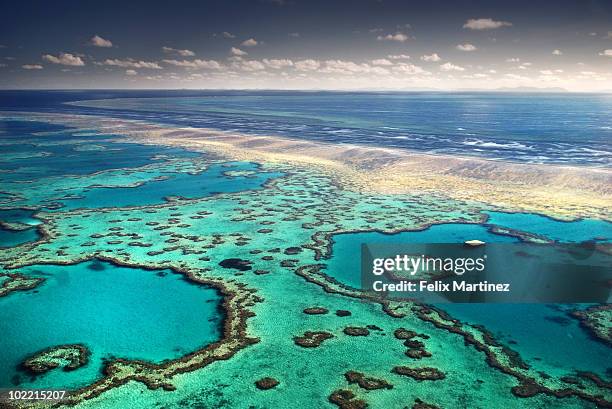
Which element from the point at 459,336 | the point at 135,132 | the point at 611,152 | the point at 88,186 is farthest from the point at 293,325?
the point at 135,132

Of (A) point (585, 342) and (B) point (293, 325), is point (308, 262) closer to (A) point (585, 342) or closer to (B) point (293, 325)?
(B) point (293, 325)

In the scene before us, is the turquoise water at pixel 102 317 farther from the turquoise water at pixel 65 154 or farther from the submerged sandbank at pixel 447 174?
the turquoise water at pixel 65 154

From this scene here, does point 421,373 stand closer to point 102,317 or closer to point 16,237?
point 102,317

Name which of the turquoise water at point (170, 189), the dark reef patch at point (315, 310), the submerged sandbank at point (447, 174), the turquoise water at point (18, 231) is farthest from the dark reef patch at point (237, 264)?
the submerged sandbank at point (447, 174)

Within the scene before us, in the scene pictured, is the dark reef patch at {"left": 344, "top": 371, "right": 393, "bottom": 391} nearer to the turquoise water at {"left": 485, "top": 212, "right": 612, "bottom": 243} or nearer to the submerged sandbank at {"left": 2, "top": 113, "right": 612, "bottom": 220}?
the turquoise water at {"left": 485, "top": 212, "right": 612, "bottom": 243}

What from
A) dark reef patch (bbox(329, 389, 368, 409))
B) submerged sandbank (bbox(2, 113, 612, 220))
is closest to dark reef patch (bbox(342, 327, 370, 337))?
dark reef patch (bbox(329, 389, 368, 409))

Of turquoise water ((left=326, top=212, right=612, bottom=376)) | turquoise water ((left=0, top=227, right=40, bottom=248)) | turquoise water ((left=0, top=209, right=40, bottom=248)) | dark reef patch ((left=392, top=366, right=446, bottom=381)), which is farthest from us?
turquoise water ((left=0, top=209, right=40, bottom=248))

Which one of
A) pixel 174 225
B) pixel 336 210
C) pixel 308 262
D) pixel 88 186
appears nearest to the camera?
pixel 308 262
